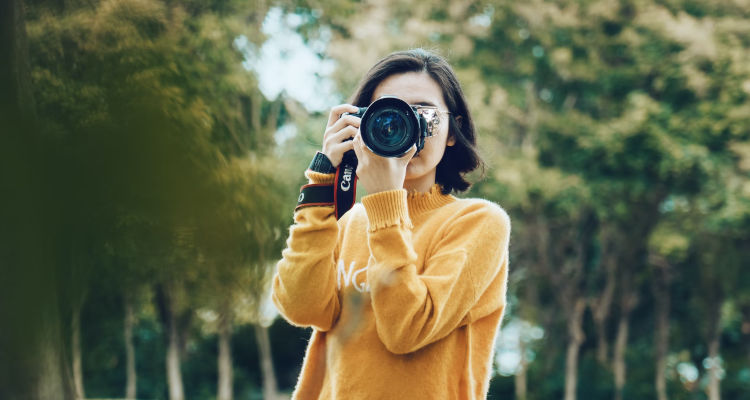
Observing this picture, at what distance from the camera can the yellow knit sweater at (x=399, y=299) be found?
1220 mm

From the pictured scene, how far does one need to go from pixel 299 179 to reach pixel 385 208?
63cm

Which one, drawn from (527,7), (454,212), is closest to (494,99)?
(527,7)

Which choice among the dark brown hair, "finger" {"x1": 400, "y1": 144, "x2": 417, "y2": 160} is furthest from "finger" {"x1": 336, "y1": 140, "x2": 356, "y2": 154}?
the dark brown hair

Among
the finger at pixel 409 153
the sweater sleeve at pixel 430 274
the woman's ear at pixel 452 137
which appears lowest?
the sweater sleeve at pixel 430 274

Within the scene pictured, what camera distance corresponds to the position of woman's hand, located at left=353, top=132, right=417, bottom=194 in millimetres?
1297

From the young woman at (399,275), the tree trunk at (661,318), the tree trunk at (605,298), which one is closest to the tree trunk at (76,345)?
the young woman at (399,275)

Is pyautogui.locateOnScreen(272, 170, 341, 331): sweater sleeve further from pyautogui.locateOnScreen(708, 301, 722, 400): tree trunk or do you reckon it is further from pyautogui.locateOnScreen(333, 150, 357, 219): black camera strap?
pyautogui.locateOnScreen(708, 301, 722, 400): tree trunk

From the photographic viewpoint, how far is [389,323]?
1192 mm

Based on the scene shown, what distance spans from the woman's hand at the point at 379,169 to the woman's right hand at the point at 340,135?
0.05 metres

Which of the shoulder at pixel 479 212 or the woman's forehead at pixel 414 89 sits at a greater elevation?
the woman's forehead at pixel 414 89

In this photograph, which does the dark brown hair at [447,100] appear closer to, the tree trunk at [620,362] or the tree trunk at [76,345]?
the tree trunk at [76,345]

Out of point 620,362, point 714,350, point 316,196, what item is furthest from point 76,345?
point 620,362

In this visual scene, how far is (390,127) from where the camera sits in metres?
1.27

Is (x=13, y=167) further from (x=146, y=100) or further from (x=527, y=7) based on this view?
(x=527, y=7)
